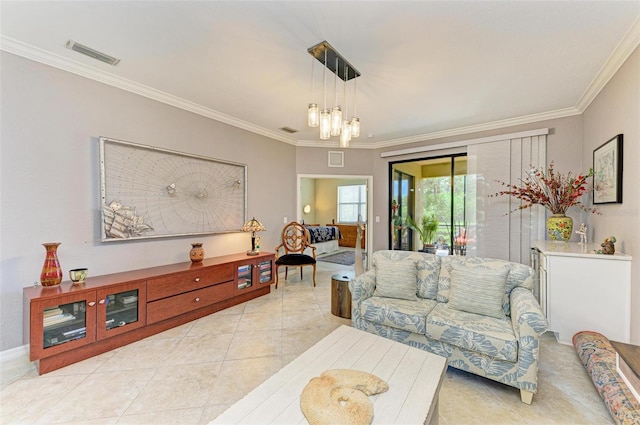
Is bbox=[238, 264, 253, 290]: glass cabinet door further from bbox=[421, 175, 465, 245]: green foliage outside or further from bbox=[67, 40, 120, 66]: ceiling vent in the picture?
bbox=[421, 175, 465, 245]: green foliage outside

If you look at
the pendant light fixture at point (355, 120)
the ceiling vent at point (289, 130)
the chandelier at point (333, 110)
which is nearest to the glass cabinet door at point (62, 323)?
the chandelier at point (333, 110)

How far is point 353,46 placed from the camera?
2.21 metres

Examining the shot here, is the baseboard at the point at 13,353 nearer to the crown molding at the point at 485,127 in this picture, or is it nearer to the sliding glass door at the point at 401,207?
the sliding glass door at the point at 401,207

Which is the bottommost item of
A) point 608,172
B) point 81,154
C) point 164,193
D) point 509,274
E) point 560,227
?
point 509,274

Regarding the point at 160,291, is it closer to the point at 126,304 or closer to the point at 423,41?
the point at 126,304

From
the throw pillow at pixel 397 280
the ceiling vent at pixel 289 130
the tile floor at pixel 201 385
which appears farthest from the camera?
the ceiling vent at pixel 289 130

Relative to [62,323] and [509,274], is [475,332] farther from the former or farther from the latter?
[62,323]

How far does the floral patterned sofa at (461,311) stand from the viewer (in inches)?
70.7

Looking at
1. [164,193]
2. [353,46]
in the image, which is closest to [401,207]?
[353,46]

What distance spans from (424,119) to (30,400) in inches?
197

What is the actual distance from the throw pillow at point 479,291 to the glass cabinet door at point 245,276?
2.60 metres

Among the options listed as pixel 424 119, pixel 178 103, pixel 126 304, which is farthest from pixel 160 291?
pixel 424 119

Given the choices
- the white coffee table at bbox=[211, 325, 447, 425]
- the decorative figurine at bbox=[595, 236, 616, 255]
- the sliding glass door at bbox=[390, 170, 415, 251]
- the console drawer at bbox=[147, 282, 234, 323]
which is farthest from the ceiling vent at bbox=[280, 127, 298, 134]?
the decorative figurine at bbox=[595, 236, 616, 255]

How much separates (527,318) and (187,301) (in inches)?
125
